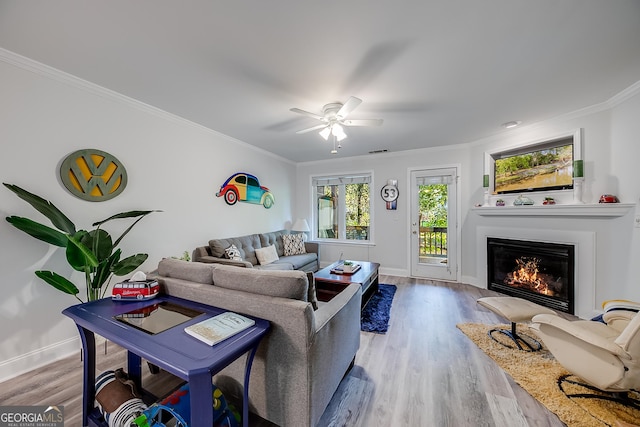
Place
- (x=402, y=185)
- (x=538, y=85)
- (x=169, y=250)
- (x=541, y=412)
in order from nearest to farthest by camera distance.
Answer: (x=541, y=412) < (x=538, y=85) < (x=169, y=250) < (x=402, y=185)

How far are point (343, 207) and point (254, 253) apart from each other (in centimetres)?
241

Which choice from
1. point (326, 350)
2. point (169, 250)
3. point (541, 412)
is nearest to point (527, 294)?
point (541, 412)

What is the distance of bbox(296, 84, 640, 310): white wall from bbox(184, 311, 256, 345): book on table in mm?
3801

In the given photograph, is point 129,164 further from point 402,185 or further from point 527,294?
point 527,294

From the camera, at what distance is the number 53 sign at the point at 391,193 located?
15.7 ft

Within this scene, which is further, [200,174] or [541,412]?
[200,174]

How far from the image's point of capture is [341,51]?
1.80 meters

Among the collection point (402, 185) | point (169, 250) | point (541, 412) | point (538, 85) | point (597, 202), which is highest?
point (538, 85)

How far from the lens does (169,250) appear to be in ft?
9.78

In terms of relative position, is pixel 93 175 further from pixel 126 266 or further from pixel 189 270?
pixel 189 270

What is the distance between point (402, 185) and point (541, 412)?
3734mm

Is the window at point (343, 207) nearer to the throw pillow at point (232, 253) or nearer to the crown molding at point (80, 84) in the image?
the throw pillow at point (232, 253)

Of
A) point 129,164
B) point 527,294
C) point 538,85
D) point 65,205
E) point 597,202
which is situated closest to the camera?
point 65,205

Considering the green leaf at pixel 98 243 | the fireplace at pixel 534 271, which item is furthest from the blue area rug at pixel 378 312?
the green leaf at pixel 98 243
